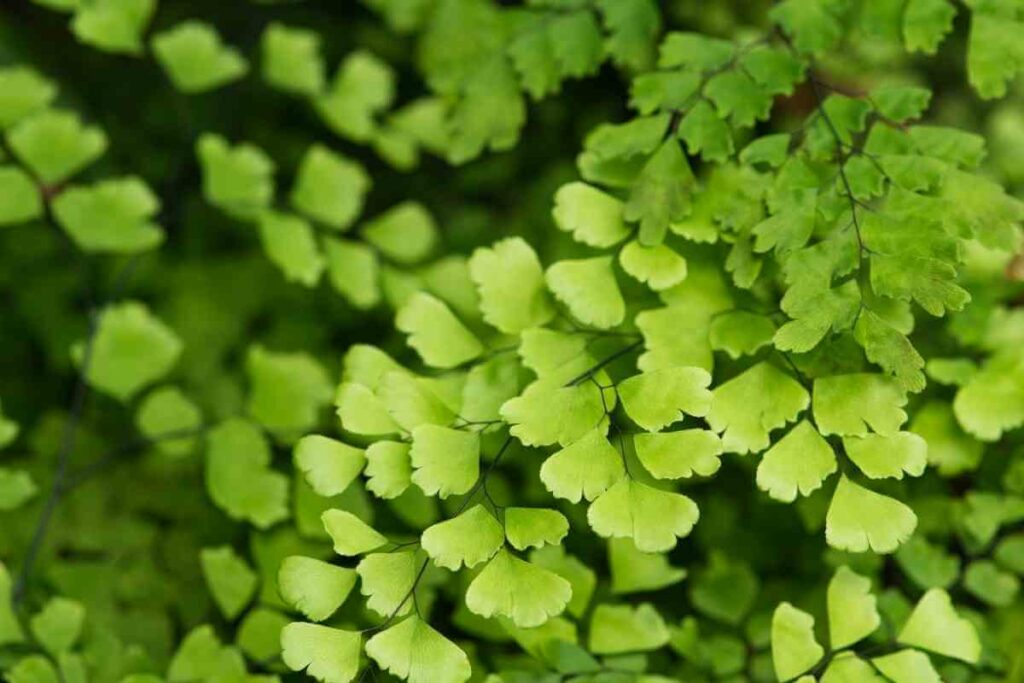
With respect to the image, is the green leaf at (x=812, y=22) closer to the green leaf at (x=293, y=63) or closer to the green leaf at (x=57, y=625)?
the green leaf at (x=293, y=63)

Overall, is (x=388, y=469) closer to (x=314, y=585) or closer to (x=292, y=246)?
(x=314, y=585)

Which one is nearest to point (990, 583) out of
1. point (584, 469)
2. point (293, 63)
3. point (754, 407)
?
point (754, 407)

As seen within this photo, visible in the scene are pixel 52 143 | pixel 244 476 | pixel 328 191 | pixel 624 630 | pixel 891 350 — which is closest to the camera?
pixel 891 350

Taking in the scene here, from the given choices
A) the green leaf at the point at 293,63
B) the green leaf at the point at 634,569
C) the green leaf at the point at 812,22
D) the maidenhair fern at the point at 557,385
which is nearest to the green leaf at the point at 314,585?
the maidenhair fern at the point at 557,385

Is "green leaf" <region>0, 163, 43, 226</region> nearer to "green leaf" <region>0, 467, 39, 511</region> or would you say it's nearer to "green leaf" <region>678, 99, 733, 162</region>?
"green leaf" <region>0, 467, 39, 511</region>

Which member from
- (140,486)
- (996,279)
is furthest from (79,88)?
(996,279)
